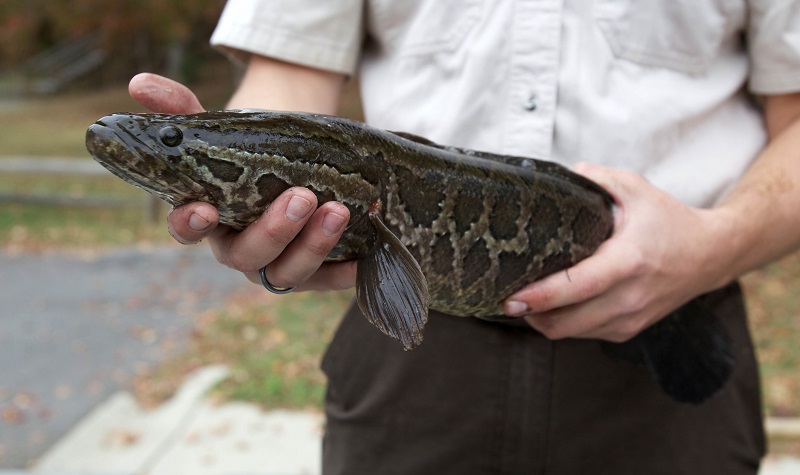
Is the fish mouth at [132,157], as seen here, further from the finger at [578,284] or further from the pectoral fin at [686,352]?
the pectoral fin at [686,352]

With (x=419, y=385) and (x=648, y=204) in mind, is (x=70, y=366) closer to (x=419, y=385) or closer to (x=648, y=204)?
(x=419, y=385)

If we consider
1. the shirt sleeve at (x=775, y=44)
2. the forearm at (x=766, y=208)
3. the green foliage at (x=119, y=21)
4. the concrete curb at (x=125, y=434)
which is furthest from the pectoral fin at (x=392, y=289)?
the green foliage at (x=119, y=21)

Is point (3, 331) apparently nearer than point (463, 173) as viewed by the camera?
No

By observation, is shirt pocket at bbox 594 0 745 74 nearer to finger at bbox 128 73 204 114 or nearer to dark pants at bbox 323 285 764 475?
dark pants at bbox 323 285 764 475


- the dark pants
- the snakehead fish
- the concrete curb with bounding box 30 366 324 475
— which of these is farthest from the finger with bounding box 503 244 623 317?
the concrete curb with bounding box 30 366 324 475

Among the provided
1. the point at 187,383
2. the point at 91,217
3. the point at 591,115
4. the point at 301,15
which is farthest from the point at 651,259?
the point at 91,217
